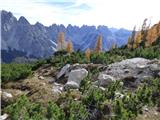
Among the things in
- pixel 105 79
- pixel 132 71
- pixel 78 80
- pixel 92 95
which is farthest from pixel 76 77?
pixel 92 95

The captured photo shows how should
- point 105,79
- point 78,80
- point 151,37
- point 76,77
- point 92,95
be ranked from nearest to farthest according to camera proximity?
point 92,95
point 105,79
point 78,80
point 76,77
point 151,37

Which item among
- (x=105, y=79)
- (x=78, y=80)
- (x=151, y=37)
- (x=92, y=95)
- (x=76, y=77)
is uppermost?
(x=92, y=95)

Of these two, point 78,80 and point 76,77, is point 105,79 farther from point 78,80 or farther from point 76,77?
point 76,77

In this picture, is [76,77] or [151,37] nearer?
[76,77]

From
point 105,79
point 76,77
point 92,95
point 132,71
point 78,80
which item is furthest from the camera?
point 132,71

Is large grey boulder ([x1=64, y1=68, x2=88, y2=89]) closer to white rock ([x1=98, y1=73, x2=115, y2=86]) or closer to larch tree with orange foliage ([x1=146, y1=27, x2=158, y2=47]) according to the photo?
white rock ([x1=98, y1=73, x2=115, y2=86])

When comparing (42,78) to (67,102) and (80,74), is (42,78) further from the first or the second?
(67,102)

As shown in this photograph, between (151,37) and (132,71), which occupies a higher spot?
(132,71)

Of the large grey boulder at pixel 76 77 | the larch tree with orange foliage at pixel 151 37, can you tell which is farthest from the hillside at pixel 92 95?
the larch tree with orange foliage at pixel 151 37

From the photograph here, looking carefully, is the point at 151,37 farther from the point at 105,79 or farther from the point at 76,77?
the point at 105,79

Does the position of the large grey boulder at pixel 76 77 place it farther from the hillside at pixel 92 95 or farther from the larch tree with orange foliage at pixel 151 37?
the larch tree with orange foliage at pixel 151 37

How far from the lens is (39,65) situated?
7575 cm

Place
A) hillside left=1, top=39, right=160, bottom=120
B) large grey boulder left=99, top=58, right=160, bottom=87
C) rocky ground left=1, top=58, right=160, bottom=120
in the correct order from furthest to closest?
large grey boulder left=99, top=58, right=160, bottom=87 < rocky ground left=1, top=58, right=160, bottom=120 < hillside left=1, top=39, right=160, bottom=120

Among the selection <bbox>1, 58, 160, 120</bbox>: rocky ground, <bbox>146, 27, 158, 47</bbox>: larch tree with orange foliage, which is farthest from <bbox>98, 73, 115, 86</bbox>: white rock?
<bbox>146, 27, 158, 47</bbox>: larch tree with orange foliage
